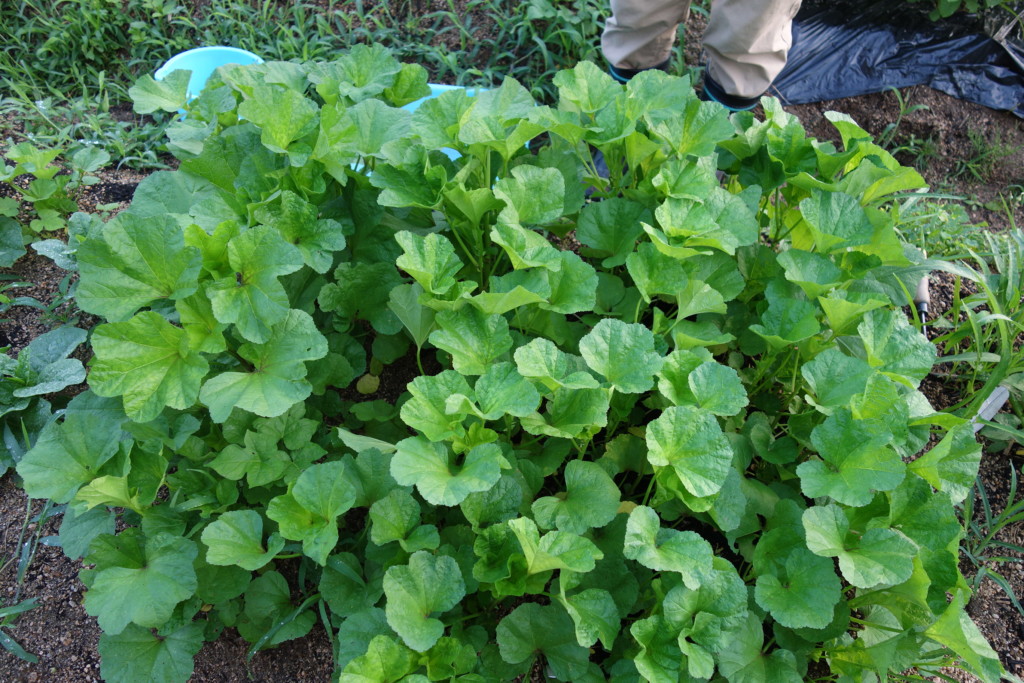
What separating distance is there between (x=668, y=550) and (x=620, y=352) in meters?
0.39

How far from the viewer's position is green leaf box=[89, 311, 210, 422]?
1.41 m

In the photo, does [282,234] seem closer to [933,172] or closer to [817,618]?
[817,618]

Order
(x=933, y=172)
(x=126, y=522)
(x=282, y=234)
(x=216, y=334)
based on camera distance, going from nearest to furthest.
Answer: (x=216, y=334) → (x=282, y=234) → (x=126, y=522) → (x=933, y=172)

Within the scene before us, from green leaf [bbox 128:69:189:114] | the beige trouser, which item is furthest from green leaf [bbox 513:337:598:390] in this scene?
the beige trouser

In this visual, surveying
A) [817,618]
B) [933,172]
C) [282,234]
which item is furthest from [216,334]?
[933,172]

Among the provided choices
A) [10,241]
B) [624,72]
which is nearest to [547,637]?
[10,241]

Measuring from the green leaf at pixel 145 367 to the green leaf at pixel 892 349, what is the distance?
4.44 ft

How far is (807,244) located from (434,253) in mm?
1068

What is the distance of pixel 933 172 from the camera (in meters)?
3.39

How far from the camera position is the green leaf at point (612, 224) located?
1.77 meters

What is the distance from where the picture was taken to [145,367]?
1.46m

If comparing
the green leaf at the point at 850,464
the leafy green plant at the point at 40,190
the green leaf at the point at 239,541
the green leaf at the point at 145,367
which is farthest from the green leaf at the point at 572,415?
the leafy green plant at the point at 40,190

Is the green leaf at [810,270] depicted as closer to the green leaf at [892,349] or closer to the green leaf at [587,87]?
the green leaf at [892,349]

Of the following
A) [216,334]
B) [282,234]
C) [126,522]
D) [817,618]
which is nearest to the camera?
[817,618]
